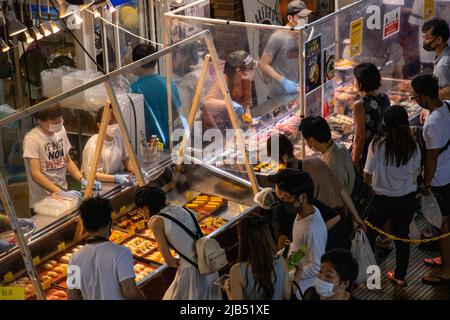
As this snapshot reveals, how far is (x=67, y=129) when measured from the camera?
6.43 meters

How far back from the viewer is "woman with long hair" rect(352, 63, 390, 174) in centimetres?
748

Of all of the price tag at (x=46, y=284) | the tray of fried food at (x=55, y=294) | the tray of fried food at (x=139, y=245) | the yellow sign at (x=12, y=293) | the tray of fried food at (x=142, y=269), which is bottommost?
the tray of fried food at (x=142, y=269)

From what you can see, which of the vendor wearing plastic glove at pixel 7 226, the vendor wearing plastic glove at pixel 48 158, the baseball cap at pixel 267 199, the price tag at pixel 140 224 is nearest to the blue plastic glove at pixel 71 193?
the vendor wearing plastic glove at pixel 48 158

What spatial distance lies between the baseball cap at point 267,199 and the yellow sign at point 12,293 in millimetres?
2124

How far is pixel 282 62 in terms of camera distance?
772 cm

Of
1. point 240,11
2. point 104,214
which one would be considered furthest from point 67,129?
point 240,11

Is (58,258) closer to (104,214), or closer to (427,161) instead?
(104,214)

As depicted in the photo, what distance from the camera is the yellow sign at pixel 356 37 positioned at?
8.36m

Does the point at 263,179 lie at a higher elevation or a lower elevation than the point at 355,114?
lower

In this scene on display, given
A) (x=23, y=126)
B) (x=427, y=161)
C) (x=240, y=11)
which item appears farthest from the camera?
(x=240, y=11)

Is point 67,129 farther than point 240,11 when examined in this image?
No

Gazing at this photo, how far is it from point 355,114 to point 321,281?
8.87 feet

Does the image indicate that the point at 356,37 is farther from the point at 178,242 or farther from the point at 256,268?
the point at 256,268

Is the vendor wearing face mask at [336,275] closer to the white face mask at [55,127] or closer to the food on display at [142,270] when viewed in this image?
the food on display at [142,270]
